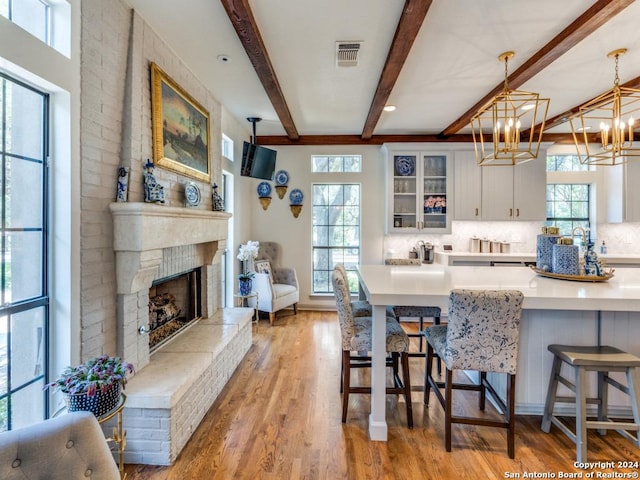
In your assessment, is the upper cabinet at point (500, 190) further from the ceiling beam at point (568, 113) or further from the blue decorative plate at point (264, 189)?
the blue decorative plate at point (264, 189)

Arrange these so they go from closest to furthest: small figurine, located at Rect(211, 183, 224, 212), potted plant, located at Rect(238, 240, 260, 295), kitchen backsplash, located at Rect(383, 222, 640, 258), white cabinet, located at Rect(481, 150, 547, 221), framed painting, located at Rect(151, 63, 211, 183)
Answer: framed painting, located at Rect(151, 63, 211, 183), small figurine, located at Rect(211, 183, 224, 212), potted plant, located at Rect(238, 240, 260, 295), white cabinet, located at Rect(481, 150, 547, 221), kitchen backsplash, located at Rect(383, 222, 640, 258)

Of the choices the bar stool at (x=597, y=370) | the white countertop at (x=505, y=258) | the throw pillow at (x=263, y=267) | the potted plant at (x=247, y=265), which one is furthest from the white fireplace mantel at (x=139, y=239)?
the white countertop at (x=505, y=258)

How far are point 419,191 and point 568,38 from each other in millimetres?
2802

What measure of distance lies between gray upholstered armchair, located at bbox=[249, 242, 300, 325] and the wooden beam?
1.70 m

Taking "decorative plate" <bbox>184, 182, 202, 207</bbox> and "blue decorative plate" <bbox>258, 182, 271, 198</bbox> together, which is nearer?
"decorative plate" <bbox>184, 182, 202, 207</bbox>

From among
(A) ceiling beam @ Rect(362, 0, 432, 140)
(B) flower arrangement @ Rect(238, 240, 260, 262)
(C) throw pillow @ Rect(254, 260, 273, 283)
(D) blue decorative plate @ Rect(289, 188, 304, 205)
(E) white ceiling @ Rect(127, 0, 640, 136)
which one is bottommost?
(C) throw pillow @ Rect(254, 260, 273, 283)

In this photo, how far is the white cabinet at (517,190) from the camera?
4895 millimetres

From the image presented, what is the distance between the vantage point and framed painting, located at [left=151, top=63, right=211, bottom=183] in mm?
2424

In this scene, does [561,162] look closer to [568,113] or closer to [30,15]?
[568,113]

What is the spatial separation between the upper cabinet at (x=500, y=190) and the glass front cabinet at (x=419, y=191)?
0.63 feet

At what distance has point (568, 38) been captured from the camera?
233 cm

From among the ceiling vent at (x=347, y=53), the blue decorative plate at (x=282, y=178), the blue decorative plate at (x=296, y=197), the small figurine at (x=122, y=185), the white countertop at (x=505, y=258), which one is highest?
the ceiling vent at (x=347, y=53)

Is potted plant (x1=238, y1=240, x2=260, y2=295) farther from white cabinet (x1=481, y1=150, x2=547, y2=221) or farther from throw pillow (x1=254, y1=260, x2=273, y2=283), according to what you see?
white cabinet (x1=481, y1=150, x2=547, y2=221)

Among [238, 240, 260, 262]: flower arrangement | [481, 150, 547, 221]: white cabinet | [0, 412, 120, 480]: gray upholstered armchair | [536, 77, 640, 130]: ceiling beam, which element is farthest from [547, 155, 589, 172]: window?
[0, 412, 120, 480]: gray upholstered armchair
